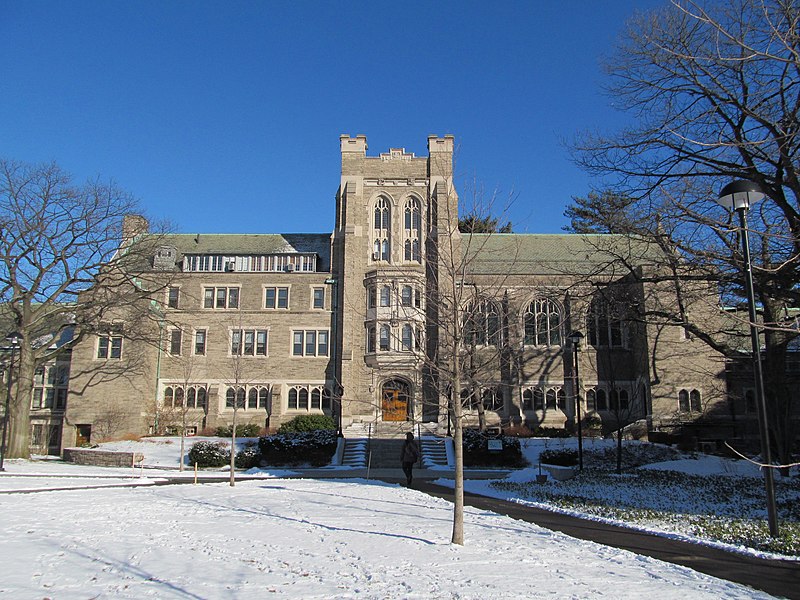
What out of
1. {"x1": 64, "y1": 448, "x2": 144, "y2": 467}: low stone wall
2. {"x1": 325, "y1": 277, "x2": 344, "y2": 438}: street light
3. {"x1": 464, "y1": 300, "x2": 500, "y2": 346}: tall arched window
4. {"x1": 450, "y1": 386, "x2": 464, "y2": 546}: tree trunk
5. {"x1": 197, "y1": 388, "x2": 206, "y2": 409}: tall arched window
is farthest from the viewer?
{"x1": 197, "y1": 388, "x2": 206, "y2": 409}: tall arched window

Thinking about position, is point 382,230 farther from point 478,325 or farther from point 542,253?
point 478,325

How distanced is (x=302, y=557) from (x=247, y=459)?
58.5 ft

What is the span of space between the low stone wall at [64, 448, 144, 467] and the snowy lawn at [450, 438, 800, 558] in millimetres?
14483

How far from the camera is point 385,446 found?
2845 cm

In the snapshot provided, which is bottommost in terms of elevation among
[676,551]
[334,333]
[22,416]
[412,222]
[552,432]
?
[676,551]

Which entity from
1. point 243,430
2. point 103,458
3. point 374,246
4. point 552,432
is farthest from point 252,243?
point 552,432

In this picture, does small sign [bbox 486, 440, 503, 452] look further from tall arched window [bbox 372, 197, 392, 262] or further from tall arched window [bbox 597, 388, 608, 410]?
tall arched window [bbox 372, 197, 392, 262]

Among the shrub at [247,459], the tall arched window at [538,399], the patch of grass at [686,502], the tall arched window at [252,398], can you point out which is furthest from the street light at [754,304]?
the tall arched window at [252,398]

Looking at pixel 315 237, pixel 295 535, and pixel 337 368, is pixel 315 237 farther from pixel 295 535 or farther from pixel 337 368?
pixel 295 535

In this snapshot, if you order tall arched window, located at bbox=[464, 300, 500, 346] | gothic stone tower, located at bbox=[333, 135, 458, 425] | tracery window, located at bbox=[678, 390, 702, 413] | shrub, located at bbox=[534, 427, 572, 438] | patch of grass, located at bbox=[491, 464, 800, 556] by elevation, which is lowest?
patch of grass, located at bbox=[491, 464, 800, 556]

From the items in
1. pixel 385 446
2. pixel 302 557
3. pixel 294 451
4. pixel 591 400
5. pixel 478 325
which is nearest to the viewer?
pixel 302 557

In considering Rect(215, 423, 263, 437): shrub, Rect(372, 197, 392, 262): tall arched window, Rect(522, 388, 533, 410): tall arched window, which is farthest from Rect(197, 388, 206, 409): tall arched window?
Rect(522, 388, 533, 410): tall arched window

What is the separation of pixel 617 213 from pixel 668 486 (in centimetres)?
735

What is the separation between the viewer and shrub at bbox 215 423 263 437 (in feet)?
106
